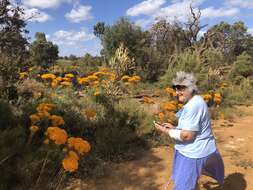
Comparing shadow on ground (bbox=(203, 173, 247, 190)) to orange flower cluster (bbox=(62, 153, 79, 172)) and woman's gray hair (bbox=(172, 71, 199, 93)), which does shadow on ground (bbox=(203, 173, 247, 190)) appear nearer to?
woman's gray hair (bbox=(172, 71, 199, 93))

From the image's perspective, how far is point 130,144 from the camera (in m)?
5.99

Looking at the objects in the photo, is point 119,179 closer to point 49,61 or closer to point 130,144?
point 130,144

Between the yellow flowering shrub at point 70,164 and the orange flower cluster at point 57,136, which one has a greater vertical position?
the orange flower cluster at point 57,136

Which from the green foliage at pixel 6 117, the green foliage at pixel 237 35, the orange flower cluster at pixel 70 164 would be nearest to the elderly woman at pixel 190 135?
the orange flower cluster at pixel 70 164

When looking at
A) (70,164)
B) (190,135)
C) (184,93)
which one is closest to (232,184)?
(190,135)

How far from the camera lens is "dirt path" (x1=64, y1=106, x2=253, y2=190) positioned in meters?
4.55

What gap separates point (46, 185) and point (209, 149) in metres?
2.19

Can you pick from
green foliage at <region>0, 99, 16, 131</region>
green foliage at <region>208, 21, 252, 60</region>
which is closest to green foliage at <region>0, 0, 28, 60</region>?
green foliage at <region>0, 99, 16, 131</region>

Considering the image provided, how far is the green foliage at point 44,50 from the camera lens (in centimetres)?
2853

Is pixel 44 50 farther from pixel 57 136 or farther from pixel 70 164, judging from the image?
pixel 70 164

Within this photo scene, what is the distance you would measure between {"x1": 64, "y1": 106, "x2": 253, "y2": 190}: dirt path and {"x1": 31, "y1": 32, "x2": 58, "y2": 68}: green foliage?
23.4 m

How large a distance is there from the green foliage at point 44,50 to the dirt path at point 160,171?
2342 cm

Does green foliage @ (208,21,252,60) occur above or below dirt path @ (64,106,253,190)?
above

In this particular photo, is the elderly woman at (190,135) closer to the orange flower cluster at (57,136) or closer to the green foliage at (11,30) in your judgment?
the orange flower cluster at (57,136)
